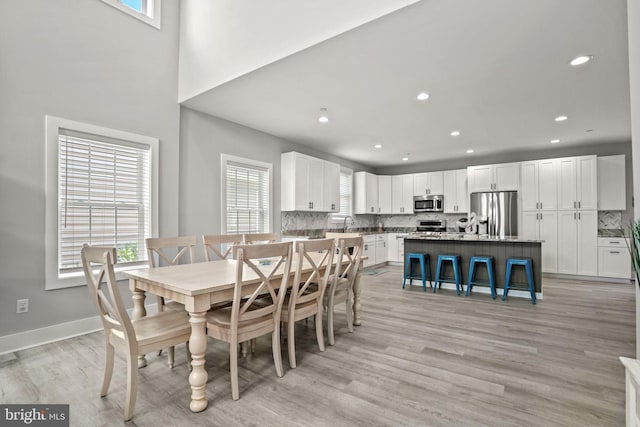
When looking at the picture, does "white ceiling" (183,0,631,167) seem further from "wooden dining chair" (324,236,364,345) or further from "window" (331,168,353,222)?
"window" (331,168,353,222)

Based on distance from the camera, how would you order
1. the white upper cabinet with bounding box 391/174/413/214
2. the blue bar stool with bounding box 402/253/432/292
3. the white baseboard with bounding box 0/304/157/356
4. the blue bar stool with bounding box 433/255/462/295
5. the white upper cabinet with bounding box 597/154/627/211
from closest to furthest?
1. the white baseboard with bounding box 0/304/157/356
2. the blue bar stool with bounding box 433/255/462/295
3. the blue bar stool with bounding box 402/253/432/292
4. the white upper cabinet with bounding box 597/154/627/211
5. the white upper cabinet with bounding box 391/174/413/214

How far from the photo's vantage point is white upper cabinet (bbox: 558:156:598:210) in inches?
231

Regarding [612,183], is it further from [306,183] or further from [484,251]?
[306,183]

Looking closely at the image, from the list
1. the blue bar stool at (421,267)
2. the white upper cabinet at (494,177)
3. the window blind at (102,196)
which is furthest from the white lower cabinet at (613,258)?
the window blind at (102,196)

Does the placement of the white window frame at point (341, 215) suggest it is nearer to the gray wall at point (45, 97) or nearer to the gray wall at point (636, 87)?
the gray wall at point (45, 97)

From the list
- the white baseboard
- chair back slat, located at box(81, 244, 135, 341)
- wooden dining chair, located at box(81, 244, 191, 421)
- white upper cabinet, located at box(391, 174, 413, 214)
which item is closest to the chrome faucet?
white upper cabinet, located at box(391, 174, 413, 214)

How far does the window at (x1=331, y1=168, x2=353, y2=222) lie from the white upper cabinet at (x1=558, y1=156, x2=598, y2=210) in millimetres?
4334

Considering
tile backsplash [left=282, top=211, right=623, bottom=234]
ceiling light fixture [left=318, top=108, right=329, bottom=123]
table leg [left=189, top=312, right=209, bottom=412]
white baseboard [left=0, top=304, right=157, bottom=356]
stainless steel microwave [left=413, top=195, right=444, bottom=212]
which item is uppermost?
ceiling light fixture [left=318, top=108, right=329, bottom=123]

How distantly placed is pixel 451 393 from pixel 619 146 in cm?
684

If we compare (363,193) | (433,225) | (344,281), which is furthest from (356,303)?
(433,225)

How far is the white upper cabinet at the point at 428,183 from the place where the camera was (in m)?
7.71

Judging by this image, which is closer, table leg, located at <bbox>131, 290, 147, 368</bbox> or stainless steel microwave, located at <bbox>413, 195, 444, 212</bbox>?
table leg, located at <bbox>131, 290, 147, 368</bbox>

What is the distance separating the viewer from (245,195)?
197 inches

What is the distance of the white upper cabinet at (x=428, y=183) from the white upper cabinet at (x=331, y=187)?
8.01ft
